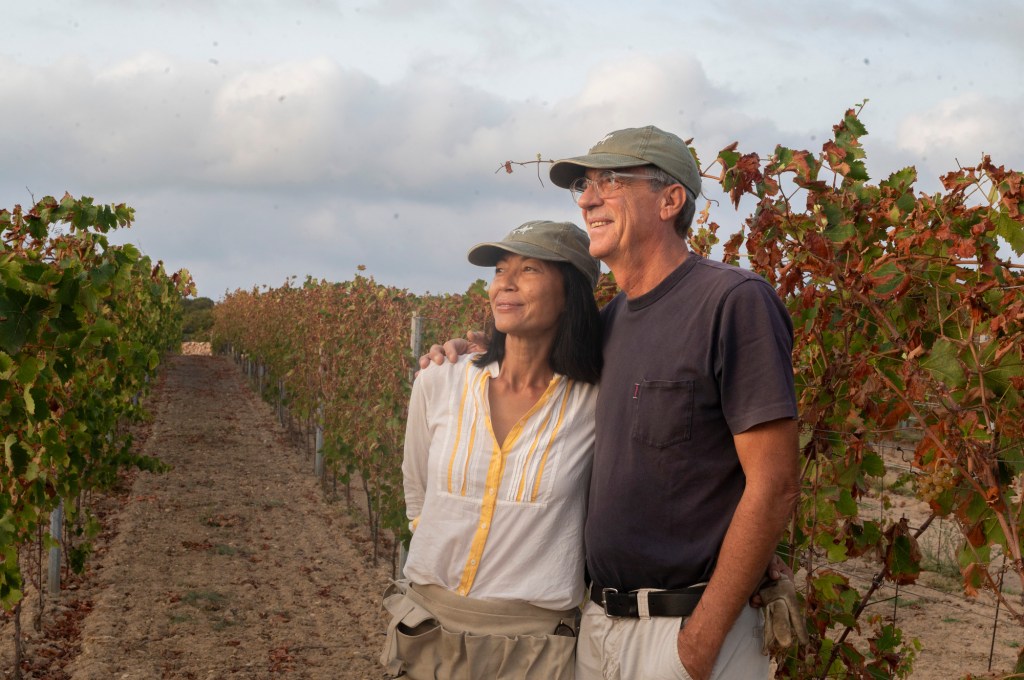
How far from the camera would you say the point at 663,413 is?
192cm

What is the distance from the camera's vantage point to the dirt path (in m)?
5.54

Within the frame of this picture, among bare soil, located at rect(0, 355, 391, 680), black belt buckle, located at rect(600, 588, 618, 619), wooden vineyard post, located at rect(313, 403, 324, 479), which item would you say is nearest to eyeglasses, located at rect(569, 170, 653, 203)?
black belt buckle, located at rect(600, 588, 618, 619)

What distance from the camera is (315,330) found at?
1158 cm

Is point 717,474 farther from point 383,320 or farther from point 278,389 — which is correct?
point 278,389

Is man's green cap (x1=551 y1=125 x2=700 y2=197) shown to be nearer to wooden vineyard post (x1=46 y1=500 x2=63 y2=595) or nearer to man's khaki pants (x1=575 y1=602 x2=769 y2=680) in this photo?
man's khaki pants (x1=575 y1=602 x2=769 y2=680)

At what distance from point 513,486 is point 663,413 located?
1.39 feet

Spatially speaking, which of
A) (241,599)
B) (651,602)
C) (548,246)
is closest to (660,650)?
(651,602)

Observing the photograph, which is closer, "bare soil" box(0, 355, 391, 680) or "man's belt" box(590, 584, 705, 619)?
"man's belt" box(590, 584, 705, 619)

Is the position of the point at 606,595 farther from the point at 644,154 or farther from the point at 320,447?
the point at 320,447

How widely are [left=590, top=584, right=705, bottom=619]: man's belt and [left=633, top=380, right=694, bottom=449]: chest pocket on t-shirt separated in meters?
0.30

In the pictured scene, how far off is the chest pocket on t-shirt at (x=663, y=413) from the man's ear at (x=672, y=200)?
401 mm

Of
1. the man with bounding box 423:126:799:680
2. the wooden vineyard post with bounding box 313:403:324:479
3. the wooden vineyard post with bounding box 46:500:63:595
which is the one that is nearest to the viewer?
the man with bounding box 423:126:799:680

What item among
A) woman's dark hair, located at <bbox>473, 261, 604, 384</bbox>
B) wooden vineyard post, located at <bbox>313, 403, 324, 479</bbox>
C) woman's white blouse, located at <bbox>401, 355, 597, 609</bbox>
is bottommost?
wooden vineyard post, located at <bbox>313, 403, 324, 479</bbox>

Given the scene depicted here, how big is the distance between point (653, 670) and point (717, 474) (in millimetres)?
415
